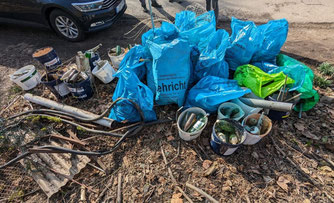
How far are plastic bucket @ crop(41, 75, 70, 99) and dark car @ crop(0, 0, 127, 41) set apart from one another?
61.7 inches

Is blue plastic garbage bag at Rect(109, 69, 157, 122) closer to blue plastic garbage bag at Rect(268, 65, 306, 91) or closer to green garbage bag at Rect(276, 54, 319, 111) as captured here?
blue plastic garbage bag at Rect(268, 65, 306, 91)

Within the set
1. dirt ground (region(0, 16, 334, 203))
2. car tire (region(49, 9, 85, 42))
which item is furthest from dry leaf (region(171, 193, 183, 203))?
car tire (region(49, 9, 85, 42))

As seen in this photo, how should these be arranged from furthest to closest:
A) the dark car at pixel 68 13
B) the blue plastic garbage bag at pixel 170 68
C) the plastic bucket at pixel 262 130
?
the dark car at pixel 68 13 → the blue plastic garbage bag at pixel 170 68 → the plastic bucket at pixel 262 130

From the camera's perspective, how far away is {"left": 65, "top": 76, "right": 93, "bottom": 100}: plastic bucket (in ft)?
8.23

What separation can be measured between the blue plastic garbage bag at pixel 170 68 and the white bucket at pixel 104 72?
0.89 meters

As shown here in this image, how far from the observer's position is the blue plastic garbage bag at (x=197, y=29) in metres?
2.67

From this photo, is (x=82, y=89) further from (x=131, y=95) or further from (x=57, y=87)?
(x=131, y=95)

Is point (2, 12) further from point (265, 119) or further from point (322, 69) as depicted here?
point (322, 69)

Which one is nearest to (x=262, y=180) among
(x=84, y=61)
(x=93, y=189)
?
(x=93, y=189)

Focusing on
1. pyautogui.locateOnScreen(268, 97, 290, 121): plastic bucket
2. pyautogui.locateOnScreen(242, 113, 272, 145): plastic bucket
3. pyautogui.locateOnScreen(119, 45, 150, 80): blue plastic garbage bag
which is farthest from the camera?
pyautogui.locateOnScreen(119, 45, 150, 80): blue plastic garbage bag

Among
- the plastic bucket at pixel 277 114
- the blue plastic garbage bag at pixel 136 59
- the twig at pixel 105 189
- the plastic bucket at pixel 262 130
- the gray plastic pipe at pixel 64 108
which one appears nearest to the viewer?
the twig at pixel 105 189

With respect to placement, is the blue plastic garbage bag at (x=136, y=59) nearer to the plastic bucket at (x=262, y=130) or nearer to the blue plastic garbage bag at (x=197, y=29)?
the blue plastic garbage bag at (x=197, y=29)

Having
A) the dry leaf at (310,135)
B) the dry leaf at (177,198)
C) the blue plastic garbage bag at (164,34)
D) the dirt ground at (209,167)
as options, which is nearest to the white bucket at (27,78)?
the dirt ground at (209,167)

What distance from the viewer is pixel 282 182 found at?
186cm
